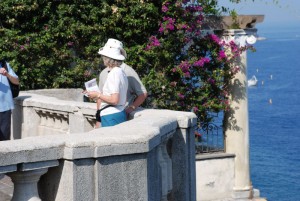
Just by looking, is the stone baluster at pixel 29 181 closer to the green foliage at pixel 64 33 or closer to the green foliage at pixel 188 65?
the green foliage at pixel 64 33

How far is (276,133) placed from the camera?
5906 centimetres

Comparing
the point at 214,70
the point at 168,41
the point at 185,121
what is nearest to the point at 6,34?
the point at 168,41

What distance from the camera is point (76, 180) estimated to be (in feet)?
15.8

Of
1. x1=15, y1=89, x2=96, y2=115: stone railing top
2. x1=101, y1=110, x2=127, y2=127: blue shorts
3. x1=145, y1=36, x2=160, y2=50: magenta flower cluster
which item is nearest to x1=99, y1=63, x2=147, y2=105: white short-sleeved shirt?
x1=101, y1=110, x2=127, y2=127: blue shorts

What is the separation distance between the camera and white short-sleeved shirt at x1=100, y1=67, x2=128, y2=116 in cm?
693

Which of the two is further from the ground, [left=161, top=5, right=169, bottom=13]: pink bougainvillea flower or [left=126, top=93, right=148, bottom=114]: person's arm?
[left=161, top=5, right=169, bottom=13]: pink bougainvillea flower

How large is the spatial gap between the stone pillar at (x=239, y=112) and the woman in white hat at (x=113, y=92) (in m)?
7.51

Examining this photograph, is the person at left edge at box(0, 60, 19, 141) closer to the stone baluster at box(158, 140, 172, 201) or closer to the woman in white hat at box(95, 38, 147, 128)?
the woman in white hat at box(95, 38, 147, 128)

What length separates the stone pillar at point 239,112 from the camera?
48.0ft

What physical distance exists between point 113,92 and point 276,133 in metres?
53.0

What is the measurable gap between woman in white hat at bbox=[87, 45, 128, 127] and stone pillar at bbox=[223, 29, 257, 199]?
7.51 m

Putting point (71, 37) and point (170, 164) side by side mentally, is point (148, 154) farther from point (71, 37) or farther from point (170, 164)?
point (71, 37)

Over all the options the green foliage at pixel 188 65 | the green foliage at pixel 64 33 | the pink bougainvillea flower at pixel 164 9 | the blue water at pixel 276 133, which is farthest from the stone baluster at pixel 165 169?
the blue water at pixel 276 133

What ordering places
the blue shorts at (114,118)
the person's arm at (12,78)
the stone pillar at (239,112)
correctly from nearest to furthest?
the blue shorts at (114,118) < the person's arm at (12,78) < the stone pillar at (239,112)
